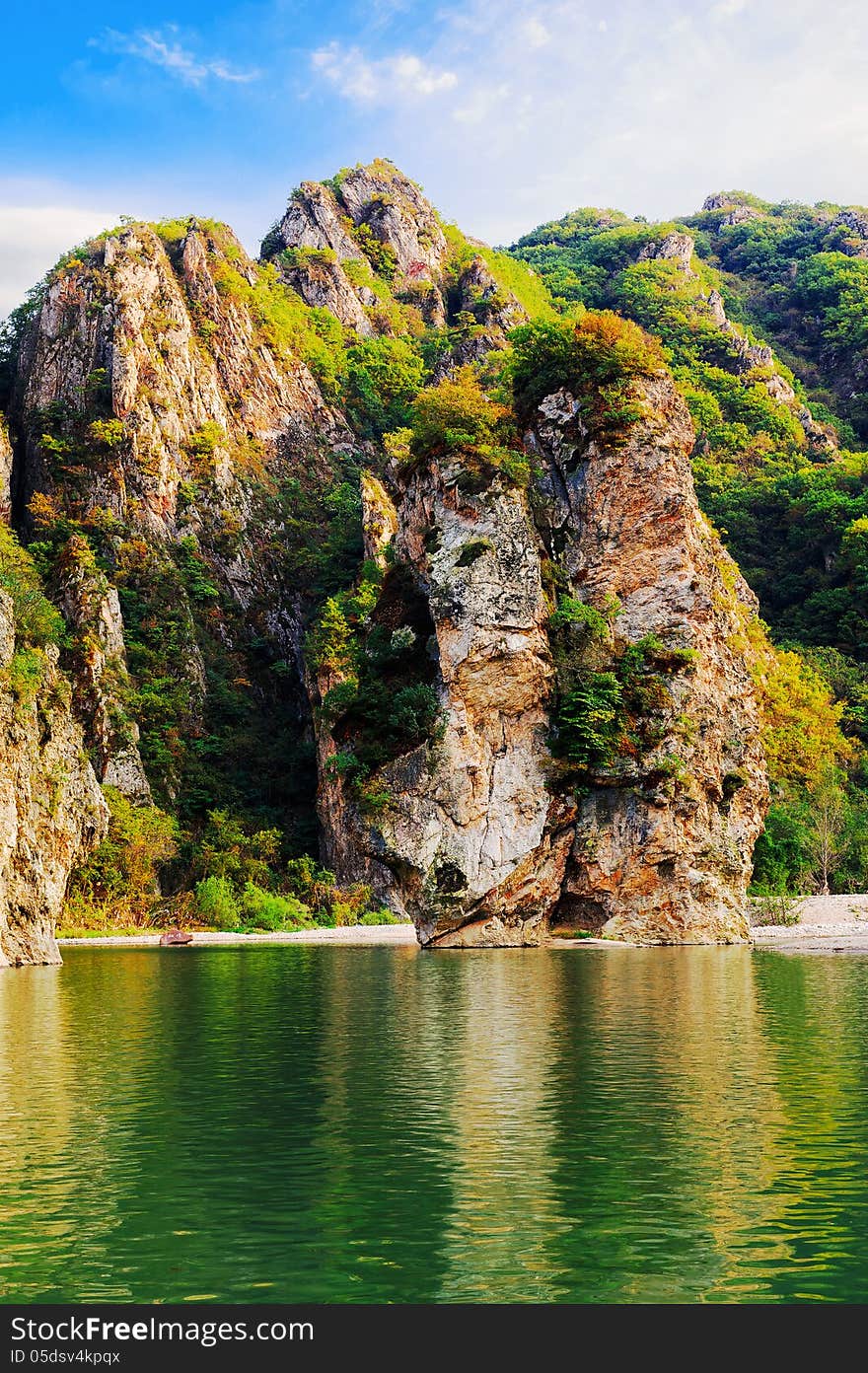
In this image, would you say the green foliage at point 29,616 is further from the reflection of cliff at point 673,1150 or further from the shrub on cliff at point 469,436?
the reflection of cliff at point 673,1150

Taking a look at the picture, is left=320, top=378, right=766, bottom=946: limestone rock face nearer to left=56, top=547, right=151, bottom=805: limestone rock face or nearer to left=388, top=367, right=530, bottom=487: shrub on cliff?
left=388, top=367, right=530, bottom=487: shrub on cliff

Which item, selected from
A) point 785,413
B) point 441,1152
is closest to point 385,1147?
point 441,1152

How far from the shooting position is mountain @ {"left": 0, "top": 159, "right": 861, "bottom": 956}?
48344mm

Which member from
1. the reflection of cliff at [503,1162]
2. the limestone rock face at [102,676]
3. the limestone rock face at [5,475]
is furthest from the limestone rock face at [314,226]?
the reflection of cliff at [503,1162]

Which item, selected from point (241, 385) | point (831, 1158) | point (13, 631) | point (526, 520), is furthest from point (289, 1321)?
point (241, 385)

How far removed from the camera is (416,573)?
174 feet

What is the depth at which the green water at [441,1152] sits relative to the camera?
→ 8922 millimetres

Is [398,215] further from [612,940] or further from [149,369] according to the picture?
[612,940]

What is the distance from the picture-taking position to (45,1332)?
8031mm

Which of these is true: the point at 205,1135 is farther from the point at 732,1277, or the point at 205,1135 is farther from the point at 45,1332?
the point at 732,1277

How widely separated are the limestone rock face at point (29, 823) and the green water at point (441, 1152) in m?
14.8

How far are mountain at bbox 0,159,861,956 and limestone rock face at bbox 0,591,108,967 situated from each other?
1.92 m

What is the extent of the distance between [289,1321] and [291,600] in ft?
276

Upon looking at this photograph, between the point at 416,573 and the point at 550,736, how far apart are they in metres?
10.1
